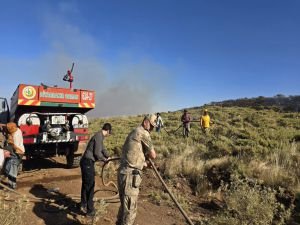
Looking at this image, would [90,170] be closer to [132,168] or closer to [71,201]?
[71,201]

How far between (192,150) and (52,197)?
7.18m

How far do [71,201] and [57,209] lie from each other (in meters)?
0.68

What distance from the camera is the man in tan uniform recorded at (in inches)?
254

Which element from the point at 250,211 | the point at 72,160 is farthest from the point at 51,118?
the point at 250,211

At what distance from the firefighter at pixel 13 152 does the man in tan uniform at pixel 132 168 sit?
3.98m

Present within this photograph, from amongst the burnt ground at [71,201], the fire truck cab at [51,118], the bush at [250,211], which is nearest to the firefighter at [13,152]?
the burnt ground at [71,201]

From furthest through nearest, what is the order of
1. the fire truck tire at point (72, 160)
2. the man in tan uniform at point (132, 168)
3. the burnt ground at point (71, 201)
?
the fire truck tire at point (72, 160)
the burnt ground at point (71, 201)
the man in tan uniform at point (132, 168)

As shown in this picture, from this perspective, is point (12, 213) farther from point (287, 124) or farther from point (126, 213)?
point (287, 124)

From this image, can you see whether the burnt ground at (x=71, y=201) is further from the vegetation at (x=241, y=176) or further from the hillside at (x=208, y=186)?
the vegetation at (x=241, y=176)

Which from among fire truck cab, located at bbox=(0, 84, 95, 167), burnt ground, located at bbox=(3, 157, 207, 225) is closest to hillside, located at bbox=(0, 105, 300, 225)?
burnt ground, located at bbox=(3, 157, 207, 225)

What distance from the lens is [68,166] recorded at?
1296 centimetres

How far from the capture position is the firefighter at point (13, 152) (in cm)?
933

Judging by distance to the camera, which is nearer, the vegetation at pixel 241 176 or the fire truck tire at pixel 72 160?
the vegetation at pixel 241 176

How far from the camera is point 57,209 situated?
790cm
